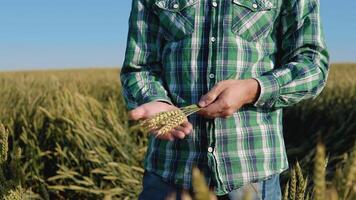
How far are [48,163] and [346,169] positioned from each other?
14.3 ft

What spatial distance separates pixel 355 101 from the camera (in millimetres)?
5492

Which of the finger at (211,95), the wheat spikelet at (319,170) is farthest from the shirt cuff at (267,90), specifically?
the wheat spikelet at (319,170)

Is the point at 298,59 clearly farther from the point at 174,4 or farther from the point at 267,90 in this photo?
the point at 174,4

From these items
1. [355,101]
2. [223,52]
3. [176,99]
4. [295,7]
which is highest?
[295,7]

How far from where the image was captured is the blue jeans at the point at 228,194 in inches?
65.4

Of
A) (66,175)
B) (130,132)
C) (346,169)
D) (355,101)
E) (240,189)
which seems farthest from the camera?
(355,101)

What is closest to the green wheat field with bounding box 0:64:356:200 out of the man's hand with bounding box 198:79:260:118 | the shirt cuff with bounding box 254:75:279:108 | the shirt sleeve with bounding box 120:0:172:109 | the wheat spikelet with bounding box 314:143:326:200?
the shirt sleeve with bounding box 120:0:172:109

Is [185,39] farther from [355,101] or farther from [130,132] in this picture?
[355,101]

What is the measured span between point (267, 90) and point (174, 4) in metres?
0.38

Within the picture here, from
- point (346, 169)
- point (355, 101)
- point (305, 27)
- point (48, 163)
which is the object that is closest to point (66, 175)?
point (48, 163)

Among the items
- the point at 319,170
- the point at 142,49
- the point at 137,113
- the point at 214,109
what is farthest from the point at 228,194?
the point at 319,170

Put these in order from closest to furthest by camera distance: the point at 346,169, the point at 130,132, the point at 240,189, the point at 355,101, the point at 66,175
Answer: the point at 346,169, the point at 240,189, the point at 66,175, the point at 130,132, the point at 355,101

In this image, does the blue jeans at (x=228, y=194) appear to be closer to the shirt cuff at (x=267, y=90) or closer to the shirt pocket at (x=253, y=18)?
the shirt cuff at (x=267, y=90)

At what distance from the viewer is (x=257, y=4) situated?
1751 mm
